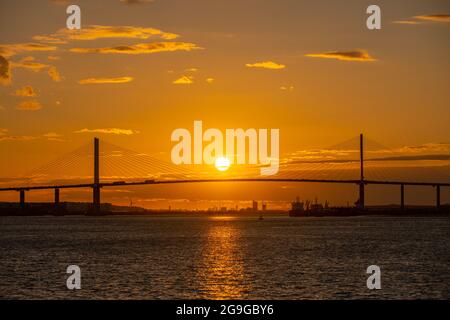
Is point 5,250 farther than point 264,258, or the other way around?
point 5,250

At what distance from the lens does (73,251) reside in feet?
209

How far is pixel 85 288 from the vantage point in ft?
118

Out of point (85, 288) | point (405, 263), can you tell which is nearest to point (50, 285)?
point (85, 288)

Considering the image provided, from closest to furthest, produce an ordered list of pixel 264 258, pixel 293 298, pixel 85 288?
pixel 293 298, pixel 85 288, pixel 264 258

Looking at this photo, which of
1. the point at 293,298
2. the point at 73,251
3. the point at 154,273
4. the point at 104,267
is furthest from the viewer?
the point at 73,251

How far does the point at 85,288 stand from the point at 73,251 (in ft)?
92.8
